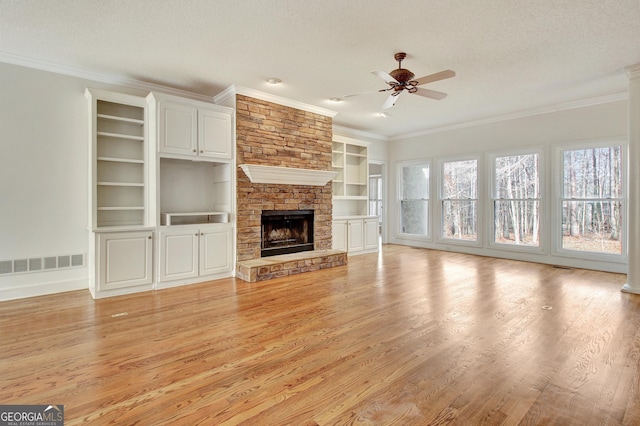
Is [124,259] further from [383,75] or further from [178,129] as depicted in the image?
[383,75]

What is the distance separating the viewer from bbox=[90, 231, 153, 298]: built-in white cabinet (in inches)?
154

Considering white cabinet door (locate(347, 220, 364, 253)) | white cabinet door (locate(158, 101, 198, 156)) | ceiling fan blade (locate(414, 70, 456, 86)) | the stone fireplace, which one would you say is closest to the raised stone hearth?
the stone fireplace

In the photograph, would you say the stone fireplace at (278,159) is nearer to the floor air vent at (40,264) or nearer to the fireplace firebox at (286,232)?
the fireplace firebox at (286,232)

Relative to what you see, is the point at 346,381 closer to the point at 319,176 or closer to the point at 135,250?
the point at 135,250

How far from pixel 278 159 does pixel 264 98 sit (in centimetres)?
100

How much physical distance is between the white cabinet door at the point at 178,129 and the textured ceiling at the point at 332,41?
45cm

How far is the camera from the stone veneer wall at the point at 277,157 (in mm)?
5105

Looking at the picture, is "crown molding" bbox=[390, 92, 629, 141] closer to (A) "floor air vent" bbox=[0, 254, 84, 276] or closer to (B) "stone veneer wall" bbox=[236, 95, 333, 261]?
(B) "stone veneer wall" bbox=[236, 95, 333, 261]

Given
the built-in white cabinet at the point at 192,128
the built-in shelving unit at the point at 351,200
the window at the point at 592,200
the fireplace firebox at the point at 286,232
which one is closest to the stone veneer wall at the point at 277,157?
the fireplace firebox at the point at 286,232

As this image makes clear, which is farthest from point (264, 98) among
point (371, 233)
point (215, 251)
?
point (371, 233)

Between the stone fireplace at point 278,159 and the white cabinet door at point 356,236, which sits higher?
the stone fireplace at point 278,159

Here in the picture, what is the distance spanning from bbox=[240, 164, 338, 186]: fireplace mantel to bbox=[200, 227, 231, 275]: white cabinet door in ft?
3.09

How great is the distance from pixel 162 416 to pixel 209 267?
3173 millimetres

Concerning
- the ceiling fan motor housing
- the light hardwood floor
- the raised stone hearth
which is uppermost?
the ceiling fan motor housing
